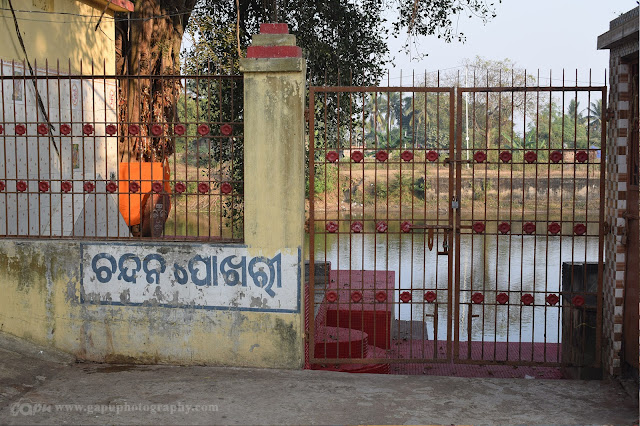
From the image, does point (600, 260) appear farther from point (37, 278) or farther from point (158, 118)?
point (158, 118)

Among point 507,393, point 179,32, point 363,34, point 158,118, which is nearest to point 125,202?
point 158,118

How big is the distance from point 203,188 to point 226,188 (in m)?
0.19

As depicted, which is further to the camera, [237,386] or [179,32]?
[179,32]

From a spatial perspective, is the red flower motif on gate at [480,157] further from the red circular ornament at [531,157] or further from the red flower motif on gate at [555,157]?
the red flower motif on gate at [555,157]

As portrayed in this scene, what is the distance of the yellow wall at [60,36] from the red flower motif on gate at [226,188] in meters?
2.06

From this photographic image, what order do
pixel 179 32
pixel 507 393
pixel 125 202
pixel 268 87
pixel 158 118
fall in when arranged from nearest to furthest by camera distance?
pixel 507 393
pixel 268 87
pixel 125 202
pixel 158 118
pixel 179 32

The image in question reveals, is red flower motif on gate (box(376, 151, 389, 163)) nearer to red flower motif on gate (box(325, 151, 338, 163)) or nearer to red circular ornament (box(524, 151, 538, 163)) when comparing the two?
red flower motif on gate (box(325, 151, 338, 163))

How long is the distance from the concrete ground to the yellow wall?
297cm

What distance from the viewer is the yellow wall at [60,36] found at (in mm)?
7820

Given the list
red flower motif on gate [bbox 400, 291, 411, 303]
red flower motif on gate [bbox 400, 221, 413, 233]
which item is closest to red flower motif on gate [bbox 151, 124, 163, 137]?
red flower motif on gate [bbox 400, 221, 413, 233]

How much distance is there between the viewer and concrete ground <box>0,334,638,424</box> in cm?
484

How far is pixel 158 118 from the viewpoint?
12359mm

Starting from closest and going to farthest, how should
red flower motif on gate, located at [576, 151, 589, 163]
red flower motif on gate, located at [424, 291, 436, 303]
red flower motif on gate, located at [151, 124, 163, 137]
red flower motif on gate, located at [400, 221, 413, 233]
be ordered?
red flower motif on gate, located at [576, 151, 589, 163], red flower motif on gate, located at [400, 221, 413, 233], red flower motif on gate, located at [424, 291, 436, 303], red flower motif on gate, located at [151, 124, 163, 137]

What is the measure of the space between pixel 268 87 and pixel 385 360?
2383mm
